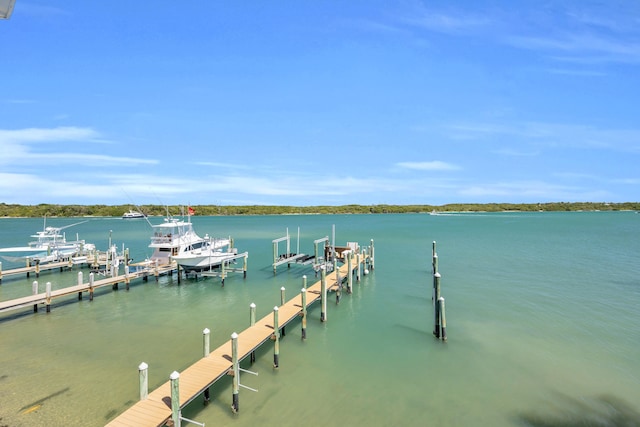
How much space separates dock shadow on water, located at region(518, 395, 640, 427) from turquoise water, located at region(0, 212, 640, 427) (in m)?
0.05

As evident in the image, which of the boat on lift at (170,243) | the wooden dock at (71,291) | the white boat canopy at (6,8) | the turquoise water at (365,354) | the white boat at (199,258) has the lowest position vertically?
the turquoise water at (365,354)

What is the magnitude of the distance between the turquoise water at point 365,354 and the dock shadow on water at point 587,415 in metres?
0.05

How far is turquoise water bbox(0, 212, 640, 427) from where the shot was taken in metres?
10.2

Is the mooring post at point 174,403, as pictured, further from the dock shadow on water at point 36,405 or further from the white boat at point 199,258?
the white boat at point 199,258

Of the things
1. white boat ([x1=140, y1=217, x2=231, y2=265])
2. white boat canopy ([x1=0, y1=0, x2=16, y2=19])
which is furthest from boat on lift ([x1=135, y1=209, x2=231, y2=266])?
white boat canopy ([x1=0, y1=0, x2=16, y2=19])

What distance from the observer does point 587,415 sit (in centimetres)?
1012

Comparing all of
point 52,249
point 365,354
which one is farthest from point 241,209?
point 365,354

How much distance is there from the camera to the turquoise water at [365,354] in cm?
1023

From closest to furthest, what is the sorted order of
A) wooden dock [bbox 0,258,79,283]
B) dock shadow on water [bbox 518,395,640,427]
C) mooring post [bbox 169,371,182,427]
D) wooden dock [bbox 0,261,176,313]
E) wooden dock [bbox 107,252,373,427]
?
1. mooring post [bbox 169,371,182,427]
2. wooden dock [bbox 107,252,373,427]
3. dock shadow on water [bbox 518,395,640,427]
4. wooden dock [bbox 0,261,176,313]
5. wooden dock [bbox 0,258,79,283]

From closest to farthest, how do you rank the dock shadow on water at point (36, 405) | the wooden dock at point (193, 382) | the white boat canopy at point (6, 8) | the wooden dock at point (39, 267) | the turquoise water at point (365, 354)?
the white boat canopy at point (6, 8)
the wooden dock at point (193, 382)
the dock shadow on water at point (36, 405)
the turquoise water at point (365, 354)
the wooden dock at point (39, 267)

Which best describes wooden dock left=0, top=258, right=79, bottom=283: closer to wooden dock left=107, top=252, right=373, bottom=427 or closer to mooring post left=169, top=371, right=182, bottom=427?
wooden dock left=107, top=252, right=373, bottom=427

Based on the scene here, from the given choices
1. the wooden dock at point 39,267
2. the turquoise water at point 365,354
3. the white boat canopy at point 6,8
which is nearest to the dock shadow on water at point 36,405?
the turquoise water at point 365,354

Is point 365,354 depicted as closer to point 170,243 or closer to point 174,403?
point 174,403

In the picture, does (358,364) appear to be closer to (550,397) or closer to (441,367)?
(441,367)
